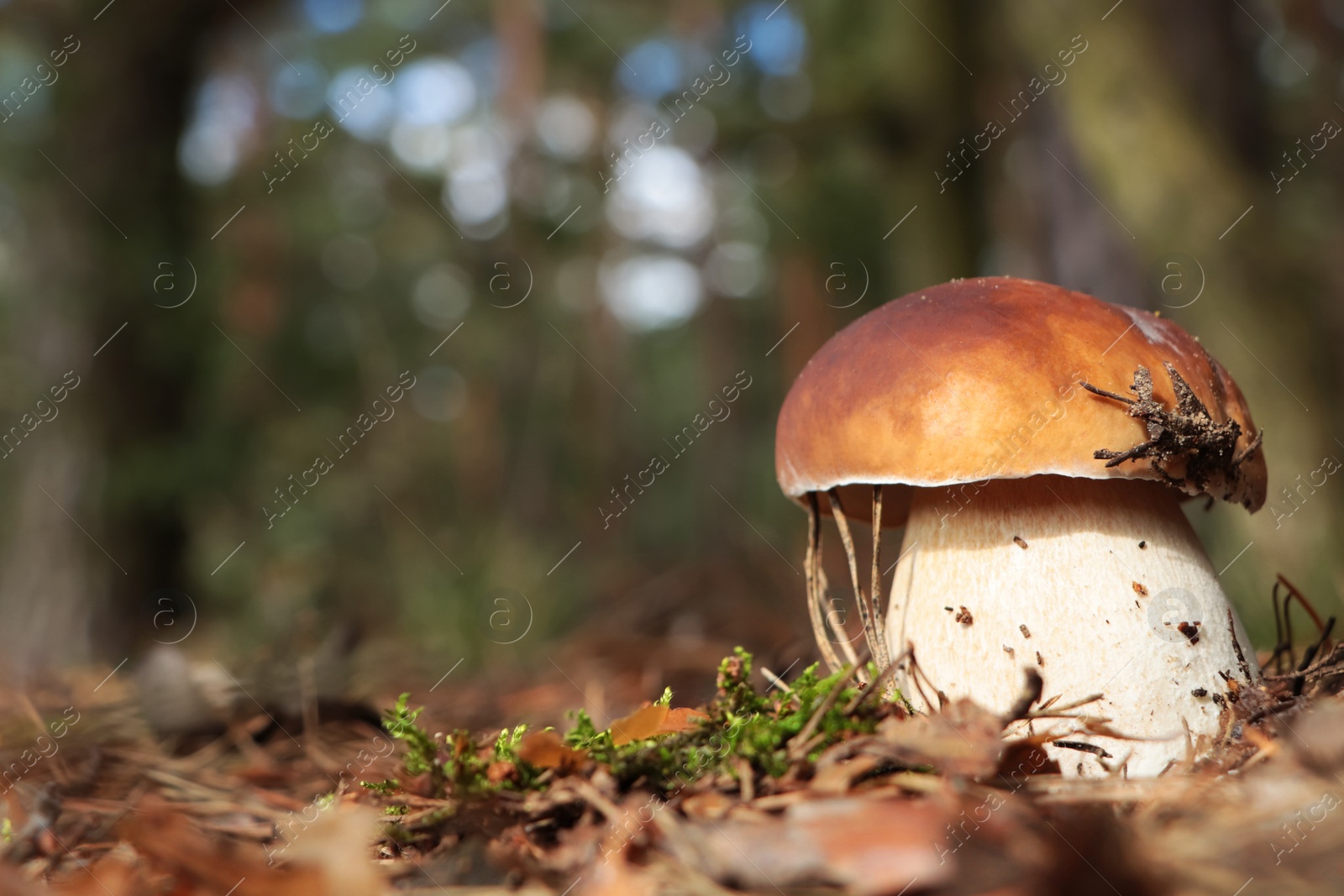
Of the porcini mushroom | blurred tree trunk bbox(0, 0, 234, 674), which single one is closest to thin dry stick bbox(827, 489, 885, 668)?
the porcini mushroom

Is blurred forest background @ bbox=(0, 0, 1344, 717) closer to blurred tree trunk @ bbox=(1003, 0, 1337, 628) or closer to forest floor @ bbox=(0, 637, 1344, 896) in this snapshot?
→ blurred tree trunk @ bbox=(1003, 0, 1337, 628)

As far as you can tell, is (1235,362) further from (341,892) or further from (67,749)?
(67,749)

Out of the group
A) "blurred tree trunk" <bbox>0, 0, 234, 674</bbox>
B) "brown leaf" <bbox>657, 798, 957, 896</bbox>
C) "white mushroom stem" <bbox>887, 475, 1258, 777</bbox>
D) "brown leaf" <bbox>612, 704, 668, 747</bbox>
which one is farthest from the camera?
"blurred tree trunk" <bbox>0, 0, 234, 674</bbox>

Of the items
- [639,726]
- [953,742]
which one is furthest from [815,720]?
[639,726]

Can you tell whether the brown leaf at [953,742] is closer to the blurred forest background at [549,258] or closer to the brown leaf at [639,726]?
the brown leaf at [639,726]

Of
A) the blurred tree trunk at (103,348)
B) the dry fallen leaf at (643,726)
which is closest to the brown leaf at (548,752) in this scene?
the dry fallen leaf at (643,726)

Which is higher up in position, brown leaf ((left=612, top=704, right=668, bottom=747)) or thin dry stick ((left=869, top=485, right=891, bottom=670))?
brown leaf ((left=612, top=704, right=668, bottom=747))

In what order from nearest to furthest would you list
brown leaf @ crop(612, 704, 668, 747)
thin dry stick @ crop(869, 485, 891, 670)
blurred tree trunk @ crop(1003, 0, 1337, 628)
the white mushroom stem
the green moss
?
the green moss
brown leaf @ crop(612, 704, 668, 747)
the white mushroom stem
thin dry stick @ crop(869, 485, 891, 670)
blurred tree trunk @ crop(1003, 0, 1337, 628)

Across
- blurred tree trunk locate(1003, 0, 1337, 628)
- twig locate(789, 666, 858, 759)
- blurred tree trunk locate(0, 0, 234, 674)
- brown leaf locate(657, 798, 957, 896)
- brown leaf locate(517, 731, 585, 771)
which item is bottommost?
blurred tree trunk locate(1003, 0, 1337, 628)
